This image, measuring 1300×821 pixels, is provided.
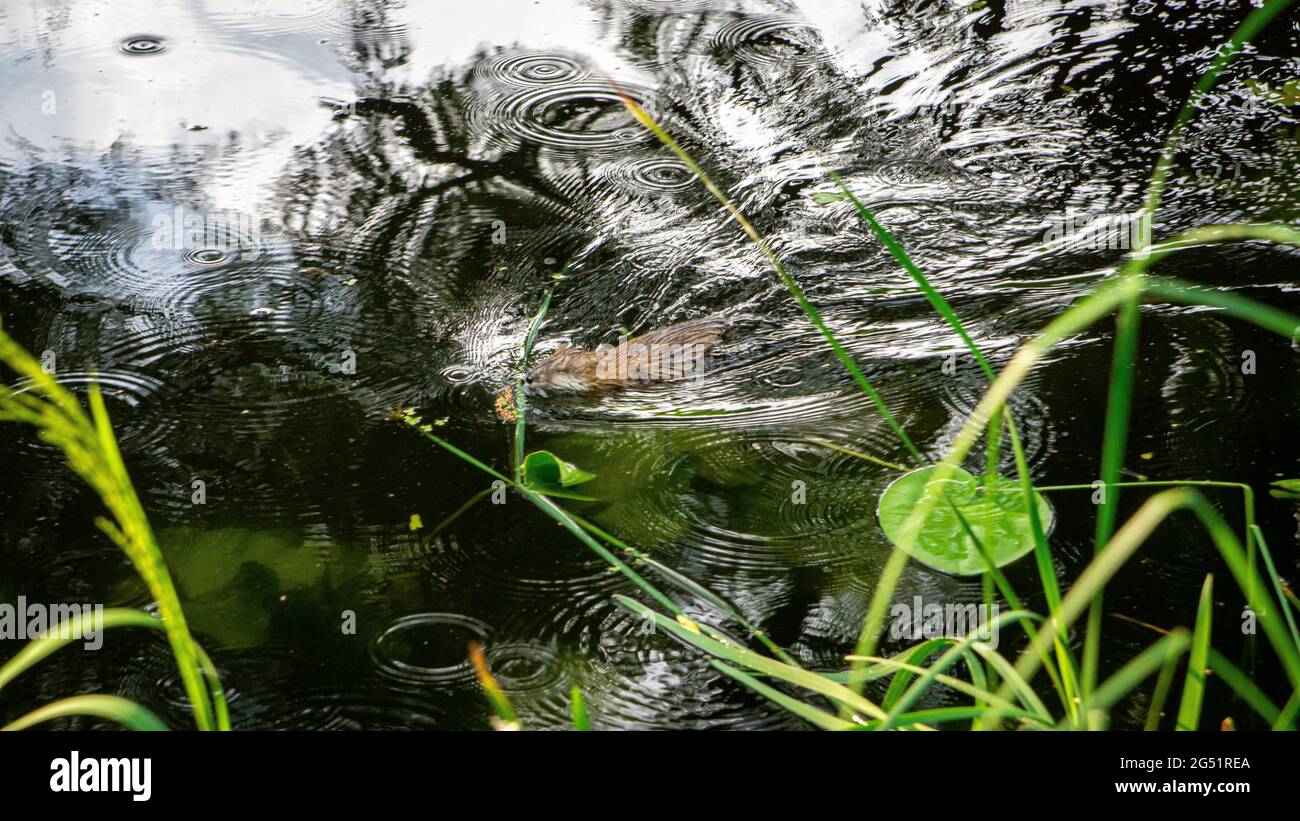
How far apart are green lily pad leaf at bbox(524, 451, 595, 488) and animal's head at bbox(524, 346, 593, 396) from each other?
0.45 m

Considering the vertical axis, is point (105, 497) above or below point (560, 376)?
below

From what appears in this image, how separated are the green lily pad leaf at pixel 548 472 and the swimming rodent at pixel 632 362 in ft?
1.53

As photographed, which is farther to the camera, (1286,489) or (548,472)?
(548,472)

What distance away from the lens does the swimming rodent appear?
3.24 meters

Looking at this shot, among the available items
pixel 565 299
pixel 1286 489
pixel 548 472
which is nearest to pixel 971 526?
pixel 1286 489

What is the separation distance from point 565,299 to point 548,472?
106 centimetres

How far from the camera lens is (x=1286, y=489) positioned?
2602 millimetres

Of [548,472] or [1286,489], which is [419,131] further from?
[1286,489]

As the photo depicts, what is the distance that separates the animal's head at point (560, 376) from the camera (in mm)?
3217

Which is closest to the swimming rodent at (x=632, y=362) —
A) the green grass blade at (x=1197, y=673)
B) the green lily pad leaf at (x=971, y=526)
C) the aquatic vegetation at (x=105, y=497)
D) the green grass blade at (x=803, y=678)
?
the green lily pad leaf at (x=971, y=526)

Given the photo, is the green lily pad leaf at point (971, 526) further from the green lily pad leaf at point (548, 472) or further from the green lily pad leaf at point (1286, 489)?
the green lily pad leaf at point (548, 472)
